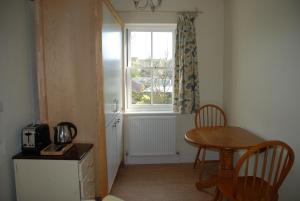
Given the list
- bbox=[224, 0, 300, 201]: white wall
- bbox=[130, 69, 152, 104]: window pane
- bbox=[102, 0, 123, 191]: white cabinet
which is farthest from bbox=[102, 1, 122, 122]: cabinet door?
bbox=[224, 0, 300, 201]: white wall

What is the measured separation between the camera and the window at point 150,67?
353 centimetres

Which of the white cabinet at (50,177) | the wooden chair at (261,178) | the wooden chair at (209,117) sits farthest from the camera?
the wooden chair at (209,117)

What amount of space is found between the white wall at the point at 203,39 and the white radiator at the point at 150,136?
183mm

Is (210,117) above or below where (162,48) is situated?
below

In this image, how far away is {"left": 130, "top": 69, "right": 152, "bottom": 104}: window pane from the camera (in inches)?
141

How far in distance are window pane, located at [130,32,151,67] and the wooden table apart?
4.73 feet

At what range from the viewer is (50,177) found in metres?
1.90

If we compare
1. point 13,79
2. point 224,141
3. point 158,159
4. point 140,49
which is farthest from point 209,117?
point 13,79

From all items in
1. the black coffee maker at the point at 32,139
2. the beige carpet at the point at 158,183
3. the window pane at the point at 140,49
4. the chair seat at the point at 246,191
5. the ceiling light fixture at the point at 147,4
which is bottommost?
the beige carpet at the point at 158,183

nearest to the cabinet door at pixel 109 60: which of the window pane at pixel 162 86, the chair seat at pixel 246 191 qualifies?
the window pane at pixel 162 86

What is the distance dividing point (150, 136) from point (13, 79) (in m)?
2.01

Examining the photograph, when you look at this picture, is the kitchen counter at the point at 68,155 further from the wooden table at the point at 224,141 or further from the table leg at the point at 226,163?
the table leg at the point at 226,163

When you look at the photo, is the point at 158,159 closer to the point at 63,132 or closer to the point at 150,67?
the point at 150,67

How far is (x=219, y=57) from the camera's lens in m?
3.50
